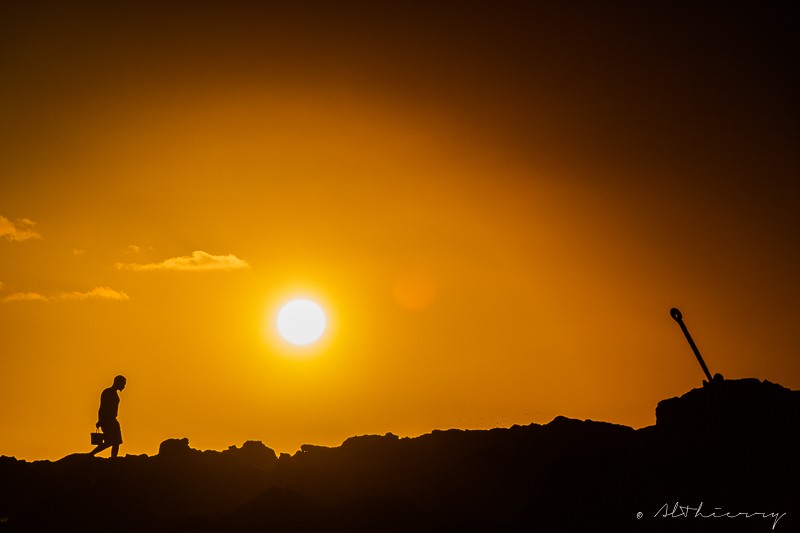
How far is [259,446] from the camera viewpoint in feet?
90.1

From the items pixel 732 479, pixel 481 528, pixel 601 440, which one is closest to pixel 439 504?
pixel 481 528

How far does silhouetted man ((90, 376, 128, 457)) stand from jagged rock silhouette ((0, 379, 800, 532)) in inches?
25.5

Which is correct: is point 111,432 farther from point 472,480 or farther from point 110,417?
point 472,480

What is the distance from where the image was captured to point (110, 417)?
24062 mm

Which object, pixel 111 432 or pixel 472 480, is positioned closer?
pixel 472 480

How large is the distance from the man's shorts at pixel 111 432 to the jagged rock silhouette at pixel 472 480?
0.73 meters

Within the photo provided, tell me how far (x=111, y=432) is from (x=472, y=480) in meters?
11.6

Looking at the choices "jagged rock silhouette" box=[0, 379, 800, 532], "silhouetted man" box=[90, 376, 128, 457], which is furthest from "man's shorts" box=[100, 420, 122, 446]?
"jagged rock silhouette" box=[0, 379, 800, 532]

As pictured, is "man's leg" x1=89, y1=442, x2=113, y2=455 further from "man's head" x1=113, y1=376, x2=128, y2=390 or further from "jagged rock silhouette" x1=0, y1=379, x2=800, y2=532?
"man's head" x1=113, y1=376, x2=128, y2=390

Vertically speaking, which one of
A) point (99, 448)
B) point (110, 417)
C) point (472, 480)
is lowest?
point (472, 480)

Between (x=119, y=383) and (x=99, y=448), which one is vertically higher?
(x=119, y=383)

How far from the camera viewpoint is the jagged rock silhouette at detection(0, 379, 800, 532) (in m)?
19.6

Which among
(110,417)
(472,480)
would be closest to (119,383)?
(110,417)

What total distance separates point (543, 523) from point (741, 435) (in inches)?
275
